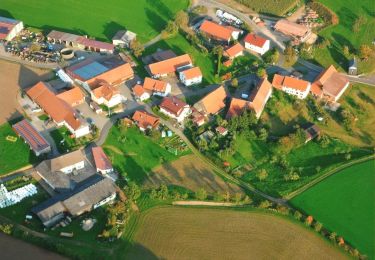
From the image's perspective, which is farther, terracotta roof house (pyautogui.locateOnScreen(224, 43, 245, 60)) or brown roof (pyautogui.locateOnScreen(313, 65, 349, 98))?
terracotta roof house (pyautogui.locateOnScreen(224, 43, 245, 60))

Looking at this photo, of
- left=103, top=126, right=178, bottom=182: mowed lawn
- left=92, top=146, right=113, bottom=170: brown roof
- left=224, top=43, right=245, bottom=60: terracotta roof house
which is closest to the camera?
left=92, top=146, right=113, bottom=170: brown roof

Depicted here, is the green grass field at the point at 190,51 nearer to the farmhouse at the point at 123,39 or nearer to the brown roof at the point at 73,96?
the farmhouse at the point at 123,39

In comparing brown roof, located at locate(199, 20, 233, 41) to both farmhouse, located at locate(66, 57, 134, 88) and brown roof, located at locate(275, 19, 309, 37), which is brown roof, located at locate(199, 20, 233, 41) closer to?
brown roof, located at locate(275, 19, 309, 37)

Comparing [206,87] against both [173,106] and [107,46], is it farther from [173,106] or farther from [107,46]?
[107,46]

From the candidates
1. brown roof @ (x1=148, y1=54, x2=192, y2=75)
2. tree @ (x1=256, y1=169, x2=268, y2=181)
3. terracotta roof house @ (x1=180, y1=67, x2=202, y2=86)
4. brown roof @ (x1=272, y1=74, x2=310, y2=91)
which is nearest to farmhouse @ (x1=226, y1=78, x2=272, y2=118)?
brown roof @ (x1=272, y1=74, x2=310, y2=91)

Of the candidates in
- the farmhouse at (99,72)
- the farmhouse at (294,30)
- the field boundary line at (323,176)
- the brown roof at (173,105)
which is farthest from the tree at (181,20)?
the field boundary line at (323,176)

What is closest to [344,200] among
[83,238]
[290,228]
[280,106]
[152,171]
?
[290,228]
